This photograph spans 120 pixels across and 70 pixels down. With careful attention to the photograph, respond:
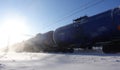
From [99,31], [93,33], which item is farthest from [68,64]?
[93,33]

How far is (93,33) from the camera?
17.4m

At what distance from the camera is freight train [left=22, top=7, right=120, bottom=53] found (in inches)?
589

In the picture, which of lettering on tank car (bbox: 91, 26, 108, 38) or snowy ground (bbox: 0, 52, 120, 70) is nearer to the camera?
snowy ground (bbox: 0, 52, 120, 70)

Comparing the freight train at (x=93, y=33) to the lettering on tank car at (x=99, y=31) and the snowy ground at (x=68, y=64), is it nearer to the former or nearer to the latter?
the lettering on tank car at (x=99, y=31)

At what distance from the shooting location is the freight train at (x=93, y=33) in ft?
49.1

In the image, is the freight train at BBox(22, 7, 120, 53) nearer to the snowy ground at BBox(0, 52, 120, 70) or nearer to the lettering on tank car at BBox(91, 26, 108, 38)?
the lettering on tank car at BBox(91, 26, 108, 38)

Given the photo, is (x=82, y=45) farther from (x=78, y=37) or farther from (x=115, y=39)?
(x=115, y=39)

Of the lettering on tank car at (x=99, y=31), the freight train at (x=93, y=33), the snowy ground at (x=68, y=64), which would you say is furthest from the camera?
the lettering on tank car at (x=99, y=31)

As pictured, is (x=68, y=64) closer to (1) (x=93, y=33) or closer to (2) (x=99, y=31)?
(2) (x=99, y=31)

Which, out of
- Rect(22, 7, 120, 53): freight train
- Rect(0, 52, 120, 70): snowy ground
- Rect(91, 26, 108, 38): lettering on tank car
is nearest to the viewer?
Rect(0, 52, 120, 70): snowy ground

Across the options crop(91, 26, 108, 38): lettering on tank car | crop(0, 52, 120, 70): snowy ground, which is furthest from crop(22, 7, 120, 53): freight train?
crop(0, 52, 120, 70): snowy ground

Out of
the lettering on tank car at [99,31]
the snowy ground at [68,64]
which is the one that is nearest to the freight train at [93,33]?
the lettering on tank car at [99,31]

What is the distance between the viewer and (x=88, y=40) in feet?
59.8

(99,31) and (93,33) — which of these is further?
(93,33)
